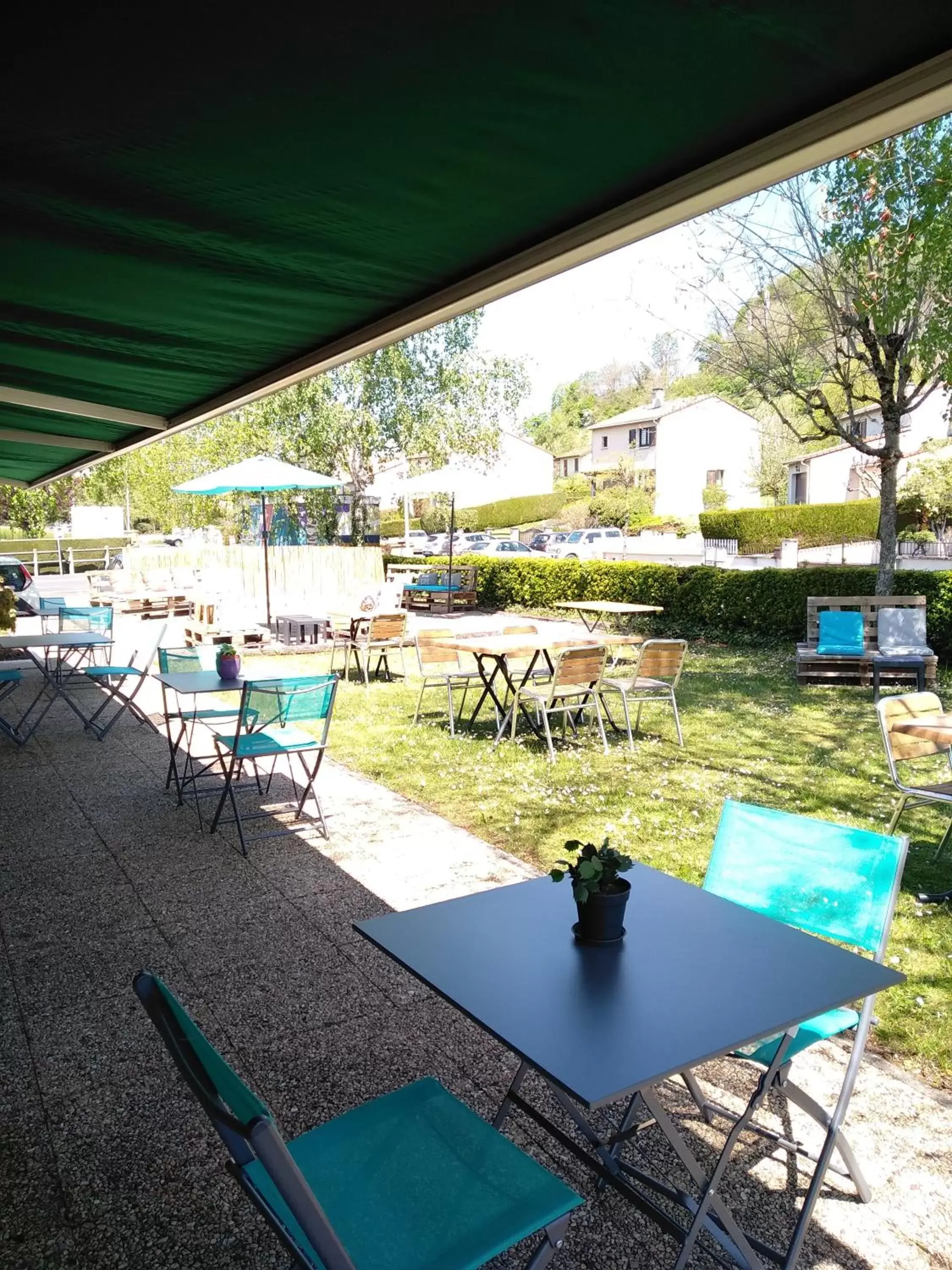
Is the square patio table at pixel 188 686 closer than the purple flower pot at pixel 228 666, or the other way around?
the square patio table at pixel 188 686

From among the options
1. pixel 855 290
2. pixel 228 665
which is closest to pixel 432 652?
pixel 228 665

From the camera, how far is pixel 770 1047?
2281mm

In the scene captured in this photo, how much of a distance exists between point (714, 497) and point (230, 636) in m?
37.1

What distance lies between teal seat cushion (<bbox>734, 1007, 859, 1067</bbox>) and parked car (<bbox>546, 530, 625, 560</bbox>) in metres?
30.6

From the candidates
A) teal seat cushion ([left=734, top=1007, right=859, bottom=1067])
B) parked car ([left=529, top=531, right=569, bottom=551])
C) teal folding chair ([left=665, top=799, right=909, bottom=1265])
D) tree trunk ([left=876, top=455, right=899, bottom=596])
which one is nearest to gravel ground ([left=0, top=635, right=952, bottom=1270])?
teal folding chair ([left=665, top=799, right=909, bottom=1265])

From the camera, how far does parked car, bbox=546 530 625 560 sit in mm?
34031

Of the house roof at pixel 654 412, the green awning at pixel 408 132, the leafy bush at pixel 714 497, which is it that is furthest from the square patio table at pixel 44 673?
the house roof at pixel 654 412

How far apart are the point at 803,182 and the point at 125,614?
13749 mm

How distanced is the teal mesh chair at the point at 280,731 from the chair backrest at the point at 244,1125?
136 inches

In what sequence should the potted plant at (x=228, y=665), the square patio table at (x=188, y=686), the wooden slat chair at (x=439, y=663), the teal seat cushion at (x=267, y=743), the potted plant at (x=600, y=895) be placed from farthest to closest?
1. the wooden slat chair at (x=439, y=663)
2. the potted plant at (x=228, y=665)
3. the square patio table at (x=188, y=686)
4. the teal seat cushion at (x=267, y=743)
5. the potted plant at (x=600, y=895)

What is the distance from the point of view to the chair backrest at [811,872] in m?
2.38

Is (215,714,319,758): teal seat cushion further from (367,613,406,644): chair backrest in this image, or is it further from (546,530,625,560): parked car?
(546,530,625,560): parked car

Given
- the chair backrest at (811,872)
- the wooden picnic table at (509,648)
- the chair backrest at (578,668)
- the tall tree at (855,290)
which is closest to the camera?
the chair backrest at (811,872)

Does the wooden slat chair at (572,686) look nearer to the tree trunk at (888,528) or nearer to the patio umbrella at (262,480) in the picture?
the tree trunk at (888,528)
